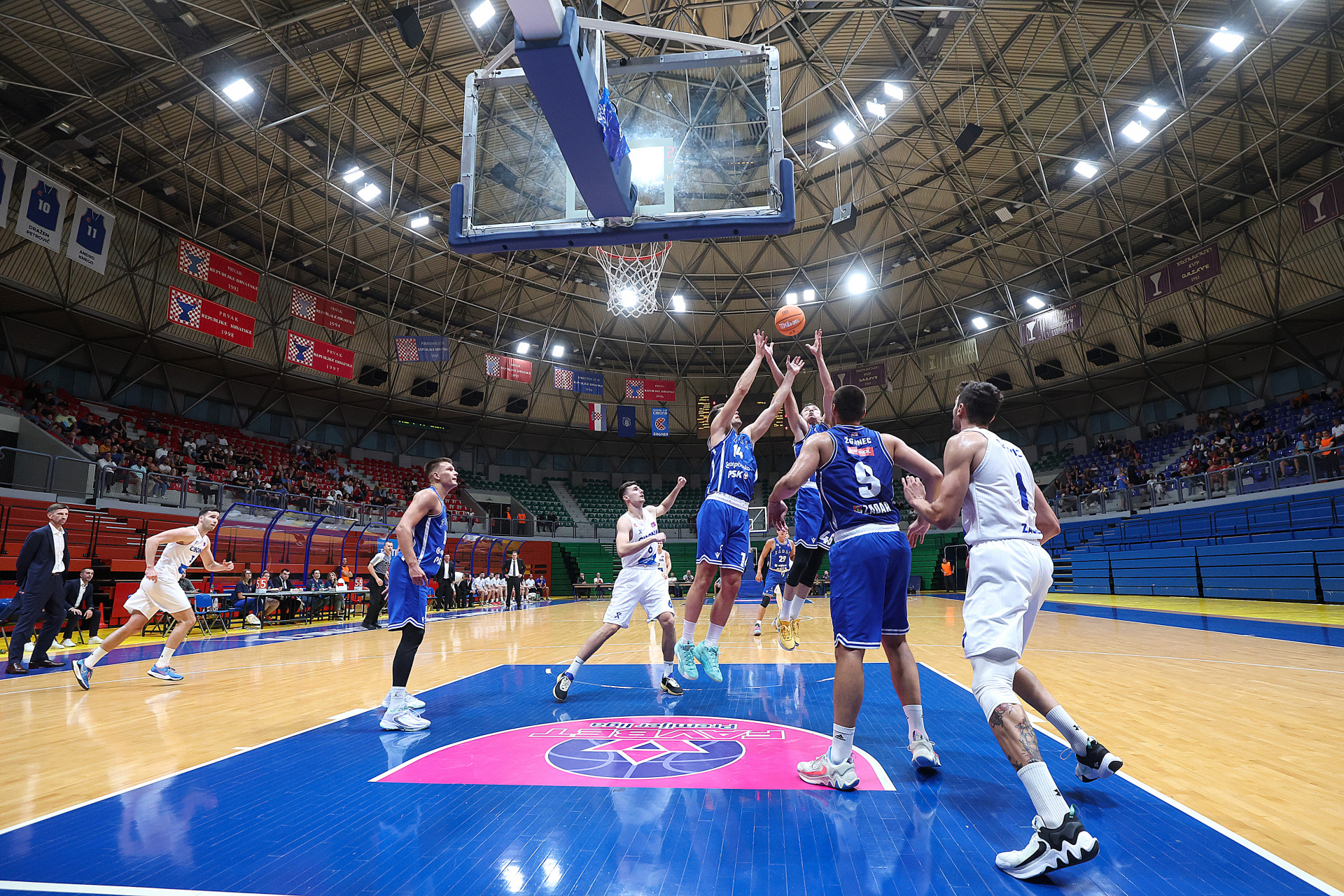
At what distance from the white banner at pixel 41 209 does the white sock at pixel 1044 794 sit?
2093 centimetres

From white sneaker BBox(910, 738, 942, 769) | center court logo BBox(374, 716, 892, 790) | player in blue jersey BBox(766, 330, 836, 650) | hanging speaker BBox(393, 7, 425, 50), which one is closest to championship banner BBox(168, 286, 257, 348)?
hanging speaker BBox(393, 7, 425, 50)

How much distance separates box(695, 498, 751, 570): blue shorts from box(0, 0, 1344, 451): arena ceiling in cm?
1283

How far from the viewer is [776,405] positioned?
225 inches

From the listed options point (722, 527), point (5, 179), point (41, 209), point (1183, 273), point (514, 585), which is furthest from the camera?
point (514, 585)

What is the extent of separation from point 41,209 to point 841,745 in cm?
2129

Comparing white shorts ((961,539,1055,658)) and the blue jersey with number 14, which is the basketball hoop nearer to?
the blue jersey with number 14

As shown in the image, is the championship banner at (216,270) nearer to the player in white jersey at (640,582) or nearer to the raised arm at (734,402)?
the player in white jersey at (640,582)

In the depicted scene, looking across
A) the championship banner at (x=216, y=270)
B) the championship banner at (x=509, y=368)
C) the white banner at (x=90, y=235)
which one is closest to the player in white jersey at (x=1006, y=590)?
the white banner at (x=90, y=235)

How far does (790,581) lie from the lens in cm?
873

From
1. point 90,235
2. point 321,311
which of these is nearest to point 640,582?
point 90,235

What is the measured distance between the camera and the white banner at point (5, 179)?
1514cm

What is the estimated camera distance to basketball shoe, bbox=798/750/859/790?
3590mm

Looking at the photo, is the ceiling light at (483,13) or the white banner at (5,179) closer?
the white banner at (5,179)

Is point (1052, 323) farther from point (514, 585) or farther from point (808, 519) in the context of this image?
point (514, 585)
